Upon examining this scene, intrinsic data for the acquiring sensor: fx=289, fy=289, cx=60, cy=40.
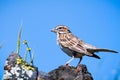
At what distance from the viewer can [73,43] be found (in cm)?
589

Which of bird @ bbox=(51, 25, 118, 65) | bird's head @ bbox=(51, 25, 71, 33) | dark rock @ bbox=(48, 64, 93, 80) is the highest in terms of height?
bird's head @ bbox=(51, 25, 71, 33)

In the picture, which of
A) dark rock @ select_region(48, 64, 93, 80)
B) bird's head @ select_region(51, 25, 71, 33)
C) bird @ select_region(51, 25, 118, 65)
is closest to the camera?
dark rock @ select_region(48, 64, 93, 80)

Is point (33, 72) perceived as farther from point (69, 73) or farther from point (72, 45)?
point (72, 45)

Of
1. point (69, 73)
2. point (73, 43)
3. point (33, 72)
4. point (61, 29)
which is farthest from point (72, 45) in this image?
point (33, 72)

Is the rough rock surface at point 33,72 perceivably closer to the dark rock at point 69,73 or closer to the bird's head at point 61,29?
the dark rock at point 69,73

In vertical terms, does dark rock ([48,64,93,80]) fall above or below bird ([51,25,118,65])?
below

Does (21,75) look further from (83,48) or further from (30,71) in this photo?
(83,48)

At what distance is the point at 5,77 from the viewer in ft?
16.6

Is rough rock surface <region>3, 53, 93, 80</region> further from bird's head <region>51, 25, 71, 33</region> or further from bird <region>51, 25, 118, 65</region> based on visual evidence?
bird's head <region>51, 25, 71, 33</region>

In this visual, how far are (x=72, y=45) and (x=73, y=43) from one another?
7cm

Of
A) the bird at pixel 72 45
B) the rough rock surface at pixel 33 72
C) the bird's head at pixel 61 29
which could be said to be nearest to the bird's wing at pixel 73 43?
the bird at pixel 72 45

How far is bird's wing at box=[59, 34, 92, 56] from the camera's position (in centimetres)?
557

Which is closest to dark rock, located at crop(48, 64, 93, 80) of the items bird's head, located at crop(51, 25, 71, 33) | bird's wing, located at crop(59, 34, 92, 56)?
bird's wing, located at crop(59, 34, 92, 56)

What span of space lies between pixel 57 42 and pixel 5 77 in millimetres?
1479
